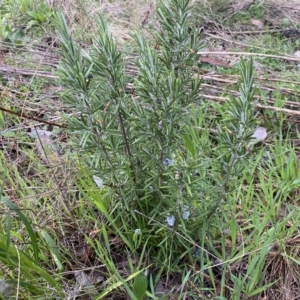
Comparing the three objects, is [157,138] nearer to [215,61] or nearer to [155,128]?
[155,128]

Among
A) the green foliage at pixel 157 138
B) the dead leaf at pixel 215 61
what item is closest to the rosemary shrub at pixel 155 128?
the green foliage at pixel 157 138

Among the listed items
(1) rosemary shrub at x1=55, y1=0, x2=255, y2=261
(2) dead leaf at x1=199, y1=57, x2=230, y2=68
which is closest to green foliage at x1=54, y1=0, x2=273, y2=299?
(1) rosemary shrub at x1=55, y1=0, x2=255, y2=261

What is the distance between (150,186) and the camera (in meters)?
1.41

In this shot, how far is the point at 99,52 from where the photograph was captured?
1.16 meters

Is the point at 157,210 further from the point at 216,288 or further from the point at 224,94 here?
the point at 224,94

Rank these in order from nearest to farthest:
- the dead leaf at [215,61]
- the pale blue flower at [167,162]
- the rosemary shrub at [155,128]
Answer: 1. the rosemary shrub at [155,128]
2. the pale blue flower at [167,162]
3. the dead leaf at [215,61]

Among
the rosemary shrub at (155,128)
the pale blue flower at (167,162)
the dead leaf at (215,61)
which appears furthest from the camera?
the dead leaf at (215,61)

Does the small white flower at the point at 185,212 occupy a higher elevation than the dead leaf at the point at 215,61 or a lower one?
higher

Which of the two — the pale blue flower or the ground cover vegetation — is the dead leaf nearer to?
the ground cover vegetation

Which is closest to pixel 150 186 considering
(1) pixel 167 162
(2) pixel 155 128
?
(1) pixel 167 162

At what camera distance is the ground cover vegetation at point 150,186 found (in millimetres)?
1214

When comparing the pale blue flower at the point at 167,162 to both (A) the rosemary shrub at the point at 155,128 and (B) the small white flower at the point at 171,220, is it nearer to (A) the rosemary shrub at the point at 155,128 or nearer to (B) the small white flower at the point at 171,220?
(A) the rosemary shrub at the point at 155,128

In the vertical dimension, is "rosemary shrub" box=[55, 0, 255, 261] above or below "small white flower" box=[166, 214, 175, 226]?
above

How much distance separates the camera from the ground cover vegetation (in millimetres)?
1214
